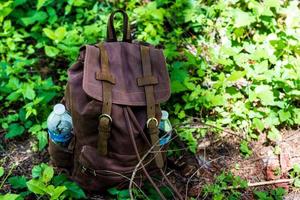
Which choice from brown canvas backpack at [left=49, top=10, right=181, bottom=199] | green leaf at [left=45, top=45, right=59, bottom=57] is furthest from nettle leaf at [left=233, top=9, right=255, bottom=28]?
green leaf at [left=45, top=45, right=59, bottom=57]

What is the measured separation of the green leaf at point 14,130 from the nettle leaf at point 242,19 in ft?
5.27

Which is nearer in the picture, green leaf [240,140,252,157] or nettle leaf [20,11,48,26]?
green leaf [240,140,252,157]

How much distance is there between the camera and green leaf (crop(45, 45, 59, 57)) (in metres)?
2.91

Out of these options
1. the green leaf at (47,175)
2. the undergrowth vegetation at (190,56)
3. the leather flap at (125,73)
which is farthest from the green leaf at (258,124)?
the green leaf at (47,175)

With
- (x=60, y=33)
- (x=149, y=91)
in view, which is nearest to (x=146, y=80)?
(x=149, y=91)

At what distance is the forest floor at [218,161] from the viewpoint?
2426 millimetres

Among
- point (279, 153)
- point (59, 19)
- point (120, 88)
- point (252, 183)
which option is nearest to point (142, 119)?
point (120, 88)

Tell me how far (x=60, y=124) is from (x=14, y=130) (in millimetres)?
514

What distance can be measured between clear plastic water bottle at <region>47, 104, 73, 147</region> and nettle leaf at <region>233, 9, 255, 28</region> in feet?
4.66

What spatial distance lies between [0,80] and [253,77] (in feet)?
5.41

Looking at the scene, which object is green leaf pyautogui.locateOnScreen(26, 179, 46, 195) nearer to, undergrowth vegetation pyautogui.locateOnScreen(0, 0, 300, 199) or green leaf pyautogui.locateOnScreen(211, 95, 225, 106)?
undergrowth vegetation pyautogui.locateOnScreen(0, 0, 300, 199)

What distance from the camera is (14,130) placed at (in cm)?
A: 262

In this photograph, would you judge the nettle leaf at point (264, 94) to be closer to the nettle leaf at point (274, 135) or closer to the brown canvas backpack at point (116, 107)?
the nettle leaf at point (274, 135)

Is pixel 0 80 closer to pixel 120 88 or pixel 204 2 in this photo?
pixel 120 88
